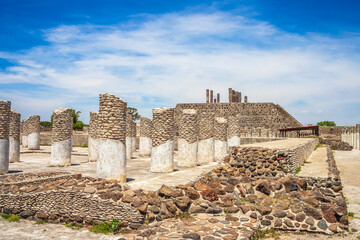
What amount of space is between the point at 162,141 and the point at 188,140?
236cm

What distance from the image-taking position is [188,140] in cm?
1409

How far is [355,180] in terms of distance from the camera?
10.5m

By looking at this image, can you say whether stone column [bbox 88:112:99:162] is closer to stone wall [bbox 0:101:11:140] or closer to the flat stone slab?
stone wall [bbox 0:101:11:140]

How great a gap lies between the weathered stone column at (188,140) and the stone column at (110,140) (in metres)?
5.21

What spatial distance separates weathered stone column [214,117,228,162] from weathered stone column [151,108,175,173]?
5195 mm

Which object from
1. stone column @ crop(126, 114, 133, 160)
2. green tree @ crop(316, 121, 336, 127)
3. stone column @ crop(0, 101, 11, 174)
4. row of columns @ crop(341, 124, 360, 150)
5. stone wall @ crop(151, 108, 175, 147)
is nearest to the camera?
stone column @ crop(0, 101, 11, 174)

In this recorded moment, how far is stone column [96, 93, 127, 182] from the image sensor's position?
29.7 ft

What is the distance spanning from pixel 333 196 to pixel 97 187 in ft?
17.8

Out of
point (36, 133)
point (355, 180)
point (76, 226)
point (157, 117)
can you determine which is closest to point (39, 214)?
point (76, 226)

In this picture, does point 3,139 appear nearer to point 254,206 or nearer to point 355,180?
point 254,206

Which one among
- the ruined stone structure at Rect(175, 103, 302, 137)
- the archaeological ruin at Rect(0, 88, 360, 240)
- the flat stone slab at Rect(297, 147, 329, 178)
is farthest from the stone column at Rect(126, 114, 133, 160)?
the ruined stone structure at Rect(175, 103, 302, 137)

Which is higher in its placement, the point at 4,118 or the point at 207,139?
the point at 4,118

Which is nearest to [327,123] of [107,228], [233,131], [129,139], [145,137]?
[233,131]

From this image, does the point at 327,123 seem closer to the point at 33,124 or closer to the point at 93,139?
the point at 33,124
